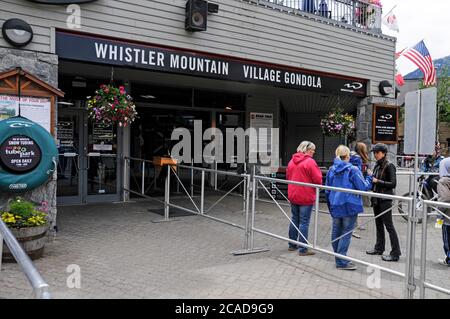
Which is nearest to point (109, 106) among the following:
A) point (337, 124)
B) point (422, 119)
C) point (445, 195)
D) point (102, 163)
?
point (102, 163)

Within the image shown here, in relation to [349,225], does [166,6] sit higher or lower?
higher

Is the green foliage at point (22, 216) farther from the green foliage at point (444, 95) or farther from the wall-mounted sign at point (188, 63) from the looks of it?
the green foliage at point (444, 95)

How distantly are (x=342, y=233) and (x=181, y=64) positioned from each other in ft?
13.6

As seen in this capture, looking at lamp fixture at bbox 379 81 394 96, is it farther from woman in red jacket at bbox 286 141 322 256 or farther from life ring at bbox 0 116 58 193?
life ring at bbox 0 116 58 193

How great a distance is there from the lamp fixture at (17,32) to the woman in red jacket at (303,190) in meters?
4.23

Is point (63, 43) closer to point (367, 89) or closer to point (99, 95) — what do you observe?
point (99, 95)

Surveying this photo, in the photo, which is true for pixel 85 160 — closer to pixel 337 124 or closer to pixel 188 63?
pixel 188 63

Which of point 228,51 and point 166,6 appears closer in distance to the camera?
point 166,6

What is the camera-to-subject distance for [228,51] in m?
8.45

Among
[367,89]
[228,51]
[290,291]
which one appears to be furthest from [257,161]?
[290,291]

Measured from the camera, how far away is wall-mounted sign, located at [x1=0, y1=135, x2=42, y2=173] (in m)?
5.92

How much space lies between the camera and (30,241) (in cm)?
549

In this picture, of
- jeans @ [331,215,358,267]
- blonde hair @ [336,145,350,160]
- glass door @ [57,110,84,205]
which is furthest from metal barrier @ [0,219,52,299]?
glass door @ [57,110,84,205]
